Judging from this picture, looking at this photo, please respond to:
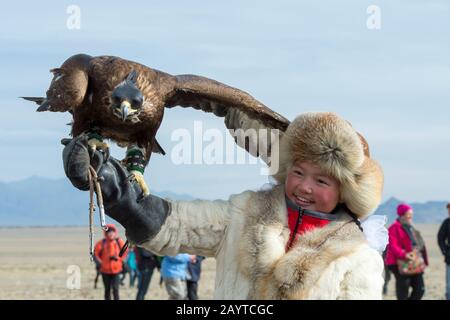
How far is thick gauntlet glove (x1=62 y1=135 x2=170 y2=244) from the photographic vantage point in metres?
3.49

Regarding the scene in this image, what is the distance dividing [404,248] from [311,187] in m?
Answer: 7.74

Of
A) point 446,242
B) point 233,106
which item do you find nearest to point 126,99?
point 233,106

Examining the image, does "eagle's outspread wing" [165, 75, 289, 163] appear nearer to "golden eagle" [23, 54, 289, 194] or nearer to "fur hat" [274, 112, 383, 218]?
"golden eagle" [23, 54, 289, 194]

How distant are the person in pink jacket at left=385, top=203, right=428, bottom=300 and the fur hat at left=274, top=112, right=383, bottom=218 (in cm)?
749

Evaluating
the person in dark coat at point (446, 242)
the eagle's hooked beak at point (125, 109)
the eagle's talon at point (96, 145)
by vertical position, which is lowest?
the person in dark coat at point (446, 242)

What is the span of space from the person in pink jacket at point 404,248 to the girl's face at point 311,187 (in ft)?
24.8

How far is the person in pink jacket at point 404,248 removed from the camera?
440 inches

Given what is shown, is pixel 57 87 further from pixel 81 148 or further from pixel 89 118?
pixel 81 148

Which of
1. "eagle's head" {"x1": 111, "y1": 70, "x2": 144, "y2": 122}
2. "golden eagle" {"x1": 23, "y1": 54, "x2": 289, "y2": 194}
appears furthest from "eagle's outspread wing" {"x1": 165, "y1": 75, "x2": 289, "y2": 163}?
"eagle's head" {"x1": 111, "y1": 70, "x2": 144, "y2": 122}

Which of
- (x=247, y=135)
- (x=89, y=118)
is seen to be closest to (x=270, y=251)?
(x=247, y=135)

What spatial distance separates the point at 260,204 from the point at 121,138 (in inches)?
64.4

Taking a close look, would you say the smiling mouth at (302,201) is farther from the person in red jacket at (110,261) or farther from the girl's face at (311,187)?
the person in red jacket at (110,261)

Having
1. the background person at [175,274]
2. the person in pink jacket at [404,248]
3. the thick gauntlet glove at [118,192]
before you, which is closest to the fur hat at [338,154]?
the thick gauntlet glove at [118,192]

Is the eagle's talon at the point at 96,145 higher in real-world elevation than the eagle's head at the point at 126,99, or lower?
lower
